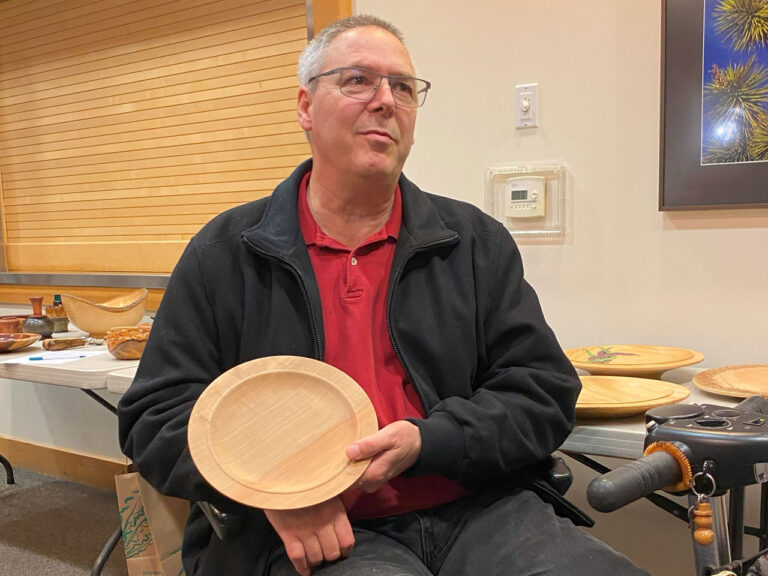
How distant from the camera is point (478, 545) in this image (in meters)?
1.19

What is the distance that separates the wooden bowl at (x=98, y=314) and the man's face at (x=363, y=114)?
1.37 m

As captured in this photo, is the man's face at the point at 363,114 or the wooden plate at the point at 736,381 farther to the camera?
the wooden plate at the point at 736,381

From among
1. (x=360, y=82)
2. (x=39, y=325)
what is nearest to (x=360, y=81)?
(x=360, y=82)

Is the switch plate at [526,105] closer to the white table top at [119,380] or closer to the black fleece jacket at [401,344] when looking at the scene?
the black fleece jacket at [401,344]

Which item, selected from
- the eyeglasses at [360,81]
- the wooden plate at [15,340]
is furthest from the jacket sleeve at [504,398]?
the wooden plate at [15,340]

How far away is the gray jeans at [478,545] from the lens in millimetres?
1081

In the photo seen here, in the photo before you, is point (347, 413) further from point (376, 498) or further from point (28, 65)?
point (28, 65)

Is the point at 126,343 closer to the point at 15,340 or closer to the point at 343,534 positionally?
the point at 15,340

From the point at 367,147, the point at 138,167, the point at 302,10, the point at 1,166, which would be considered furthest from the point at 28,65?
the point at 367,147

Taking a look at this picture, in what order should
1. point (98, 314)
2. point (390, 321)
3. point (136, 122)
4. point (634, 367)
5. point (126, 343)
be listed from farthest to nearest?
point (136, 122), point (98, 314), point (126, 343), point (634, 367), point (390, 321)

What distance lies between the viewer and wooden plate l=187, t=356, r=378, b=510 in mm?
1028

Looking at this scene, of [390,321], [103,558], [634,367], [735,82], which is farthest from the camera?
[103,558]

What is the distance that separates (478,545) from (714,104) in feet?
4.41

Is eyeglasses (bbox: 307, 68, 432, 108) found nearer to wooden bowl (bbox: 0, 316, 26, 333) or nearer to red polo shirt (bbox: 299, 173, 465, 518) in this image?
red polo shirt (bbox: 299, 173, 465, 518)
